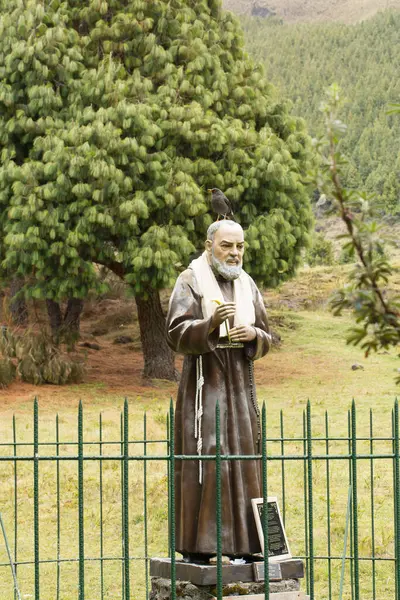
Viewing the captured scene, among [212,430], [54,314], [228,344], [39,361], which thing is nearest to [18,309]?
[54,314]

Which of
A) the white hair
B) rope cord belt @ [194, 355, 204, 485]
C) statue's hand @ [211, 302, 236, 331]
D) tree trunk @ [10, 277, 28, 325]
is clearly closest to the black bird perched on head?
the white hair

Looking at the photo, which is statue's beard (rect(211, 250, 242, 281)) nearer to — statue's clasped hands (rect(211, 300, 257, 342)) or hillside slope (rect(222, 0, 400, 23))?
statue's clasped hands (rect(211, 300, 257, 342))

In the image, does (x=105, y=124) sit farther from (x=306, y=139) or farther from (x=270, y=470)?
(x=270, y=470)

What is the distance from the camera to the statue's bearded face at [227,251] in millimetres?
6141

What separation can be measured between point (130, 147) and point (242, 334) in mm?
11336

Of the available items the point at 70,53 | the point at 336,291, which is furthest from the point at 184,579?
the point at 70,53

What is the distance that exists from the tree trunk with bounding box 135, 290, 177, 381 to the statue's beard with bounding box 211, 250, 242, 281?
12452mm

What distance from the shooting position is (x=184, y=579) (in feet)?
19.4

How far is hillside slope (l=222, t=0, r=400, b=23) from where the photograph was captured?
116438 mm

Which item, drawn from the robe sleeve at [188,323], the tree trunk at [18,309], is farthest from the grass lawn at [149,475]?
the tree trunk at [18,309]

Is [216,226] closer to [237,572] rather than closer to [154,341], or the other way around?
[237,572]

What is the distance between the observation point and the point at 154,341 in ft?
61.7

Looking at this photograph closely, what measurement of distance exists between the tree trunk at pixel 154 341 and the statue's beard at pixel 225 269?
12.5 m

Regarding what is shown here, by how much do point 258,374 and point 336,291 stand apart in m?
17.3
